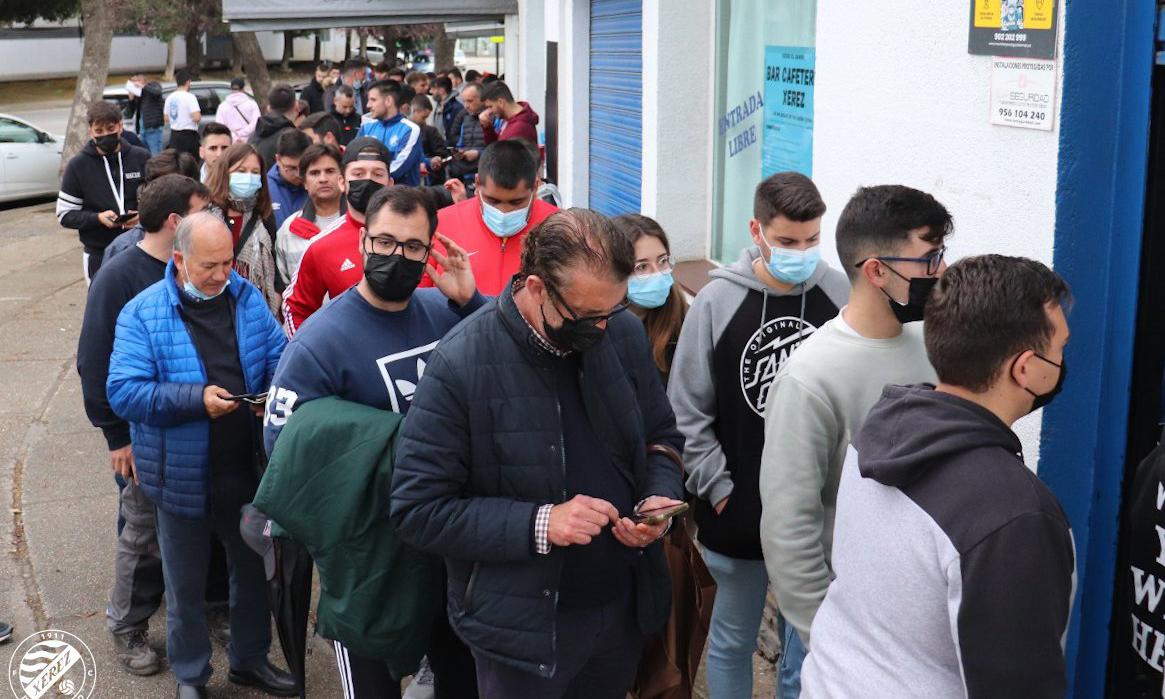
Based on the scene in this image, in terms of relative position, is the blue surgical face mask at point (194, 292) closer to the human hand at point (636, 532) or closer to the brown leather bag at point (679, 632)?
the brown leather bag at point (679, 632)

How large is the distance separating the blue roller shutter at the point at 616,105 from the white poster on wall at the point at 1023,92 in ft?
16.9

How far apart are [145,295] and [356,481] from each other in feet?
5.33

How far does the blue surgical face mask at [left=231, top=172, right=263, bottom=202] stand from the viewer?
6316mm

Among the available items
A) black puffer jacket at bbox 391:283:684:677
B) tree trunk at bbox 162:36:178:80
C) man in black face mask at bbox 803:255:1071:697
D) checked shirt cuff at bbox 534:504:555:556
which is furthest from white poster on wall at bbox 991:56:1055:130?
tree trunk at bbox 162:36:178:80

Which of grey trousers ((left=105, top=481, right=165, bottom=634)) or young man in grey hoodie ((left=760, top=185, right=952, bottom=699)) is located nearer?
young man in grey hoodie ((left=760, top=185, right=952, bottom=699))

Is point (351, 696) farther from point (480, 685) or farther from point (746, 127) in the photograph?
point (746, 127)

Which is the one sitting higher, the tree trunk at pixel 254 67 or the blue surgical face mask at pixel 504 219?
the tree trunk at pixel 254 67

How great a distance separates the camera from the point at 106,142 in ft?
27.1

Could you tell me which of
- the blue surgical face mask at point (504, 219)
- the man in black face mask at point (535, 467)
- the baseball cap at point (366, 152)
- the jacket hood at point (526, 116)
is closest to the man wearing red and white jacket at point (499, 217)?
the blue surgical face mask at point (504, 219)

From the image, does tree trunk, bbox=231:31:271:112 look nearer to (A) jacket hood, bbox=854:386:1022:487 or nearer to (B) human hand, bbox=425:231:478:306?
(B) human hand, bbox=425:231:478:306

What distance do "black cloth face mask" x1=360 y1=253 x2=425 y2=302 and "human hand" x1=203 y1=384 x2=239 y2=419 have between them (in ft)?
3.12

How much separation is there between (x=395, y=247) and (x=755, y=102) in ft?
12.3

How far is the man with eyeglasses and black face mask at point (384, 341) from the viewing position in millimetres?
3430

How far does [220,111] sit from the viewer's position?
48.3ft
